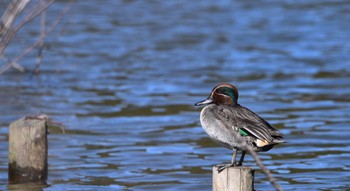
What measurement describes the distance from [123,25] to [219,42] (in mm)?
3058

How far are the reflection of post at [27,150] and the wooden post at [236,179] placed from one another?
8.86ft

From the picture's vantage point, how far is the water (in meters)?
9.91

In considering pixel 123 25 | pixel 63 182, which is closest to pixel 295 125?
pixel 63 182

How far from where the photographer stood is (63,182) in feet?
30.6

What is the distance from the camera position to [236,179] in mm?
6270

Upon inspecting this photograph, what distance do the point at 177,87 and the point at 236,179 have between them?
860cm

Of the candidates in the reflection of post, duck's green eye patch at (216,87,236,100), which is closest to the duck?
duck's green eye patch at (216,87,236,100)

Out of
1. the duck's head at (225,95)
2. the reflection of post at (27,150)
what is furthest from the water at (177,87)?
the duck's head at (225,95)

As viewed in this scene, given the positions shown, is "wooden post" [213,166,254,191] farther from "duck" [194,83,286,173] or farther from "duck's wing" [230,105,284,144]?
"duck's wing" [230,105,284,144]

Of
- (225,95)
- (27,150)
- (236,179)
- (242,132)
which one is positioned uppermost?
(225,95)

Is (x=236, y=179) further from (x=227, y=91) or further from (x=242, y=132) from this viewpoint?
(x=227, y=91)

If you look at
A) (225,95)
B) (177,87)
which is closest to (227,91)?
(225,95)

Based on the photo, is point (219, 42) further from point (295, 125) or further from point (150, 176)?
point (150, 176)

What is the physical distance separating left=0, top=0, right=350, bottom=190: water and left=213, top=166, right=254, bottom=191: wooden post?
2608 mm
